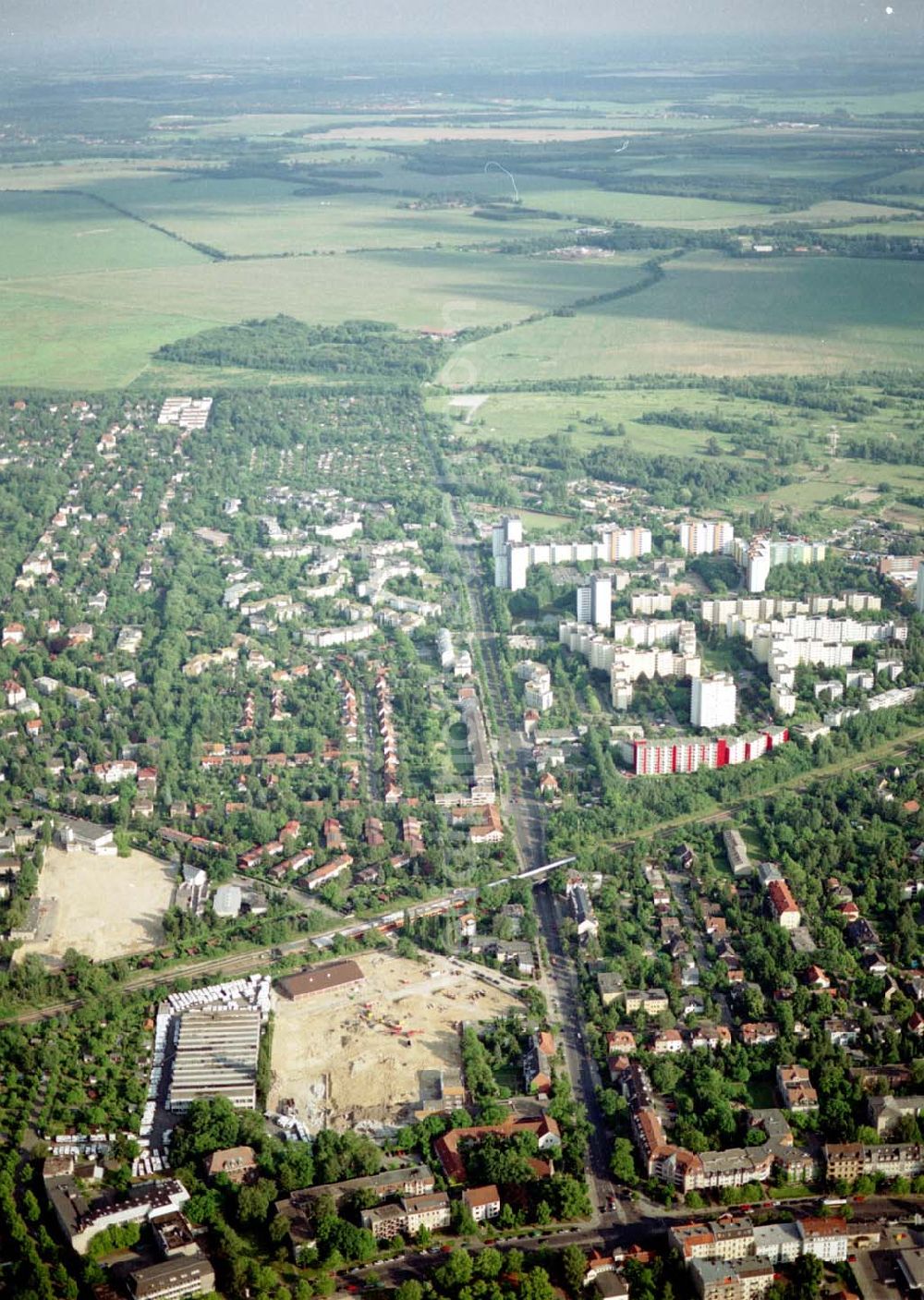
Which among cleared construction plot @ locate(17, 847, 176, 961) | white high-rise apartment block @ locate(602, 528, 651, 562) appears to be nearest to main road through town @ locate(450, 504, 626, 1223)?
white high-rise apartment block @ locate(602, 528, 651, 562)

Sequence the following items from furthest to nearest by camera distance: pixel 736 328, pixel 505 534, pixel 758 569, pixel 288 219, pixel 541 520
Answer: pixel 288 219 < pixel 736 328 < pixel 541 520 < pixel 505 534 < pixel 758 569

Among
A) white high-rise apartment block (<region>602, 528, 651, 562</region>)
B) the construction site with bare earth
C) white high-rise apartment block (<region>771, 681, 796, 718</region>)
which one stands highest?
white high-rise apartment block (<region>602, 528, 651, 562</region>)

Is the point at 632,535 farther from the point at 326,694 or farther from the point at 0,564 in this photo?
the point at 0,564

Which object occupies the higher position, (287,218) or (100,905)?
(287,218)

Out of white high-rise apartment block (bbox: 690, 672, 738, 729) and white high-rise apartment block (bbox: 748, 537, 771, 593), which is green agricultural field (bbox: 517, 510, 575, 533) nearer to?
white high-rise apartment block (bbox: 748, 537, 771, 593)

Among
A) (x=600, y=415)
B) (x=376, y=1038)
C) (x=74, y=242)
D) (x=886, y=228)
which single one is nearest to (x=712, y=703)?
(x=376, y=1038)

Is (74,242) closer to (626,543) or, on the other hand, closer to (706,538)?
(626,543)

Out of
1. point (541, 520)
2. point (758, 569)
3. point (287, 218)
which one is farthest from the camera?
point (287, 218)
